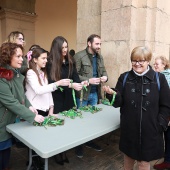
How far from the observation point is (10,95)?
2.18 m

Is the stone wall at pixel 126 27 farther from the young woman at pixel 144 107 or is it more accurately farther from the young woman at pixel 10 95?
the young woman at pixel 10 95

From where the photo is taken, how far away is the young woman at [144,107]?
2.05 metres

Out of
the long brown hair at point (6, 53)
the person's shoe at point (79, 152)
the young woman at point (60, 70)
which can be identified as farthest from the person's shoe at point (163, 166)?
the long brown hair at point (6, 53)

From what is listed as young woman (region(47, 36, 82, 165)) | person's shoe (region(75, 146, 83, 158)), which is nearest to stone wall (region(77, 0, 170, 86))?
young woman (region(47, 36, 82, 165))

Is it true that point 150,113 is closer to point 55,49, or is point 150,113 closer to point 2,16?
point 55,49

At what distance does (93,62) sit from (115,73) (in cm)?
59

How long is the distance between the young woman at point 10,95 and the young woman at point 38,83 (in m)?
0.23

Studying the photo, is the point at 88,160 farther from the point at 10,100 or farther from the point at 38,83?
the point at 10,100

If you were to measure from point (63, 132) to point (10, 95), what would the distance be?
67cm

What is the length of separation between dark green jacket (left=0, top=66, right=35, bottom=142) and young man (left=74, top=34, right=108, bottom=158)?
3.80ft

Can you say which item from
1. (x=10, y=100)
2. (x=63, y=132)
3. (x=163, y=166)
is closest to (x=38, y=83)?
(x=10, y=100)

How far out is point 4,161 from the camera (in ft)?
8.03

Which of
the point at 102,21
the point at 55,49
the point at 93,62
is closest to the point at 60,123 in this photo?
the point at 55,49

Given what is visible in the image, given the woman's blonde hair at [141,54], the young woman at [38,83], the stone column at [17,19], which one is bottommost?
the young woman at [38,83]
